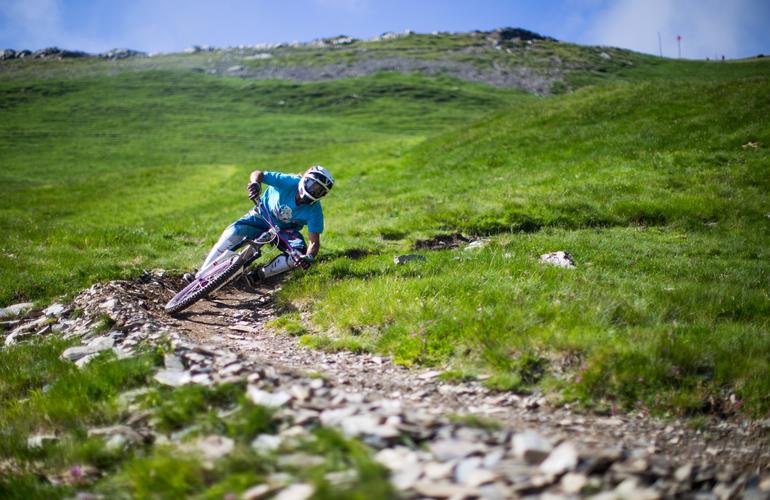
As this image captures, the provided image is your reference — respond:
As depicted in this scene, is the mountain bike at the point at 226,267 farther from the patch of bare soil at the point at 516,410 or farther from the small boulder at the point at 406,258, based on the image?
the small boulder at the point at 406,258

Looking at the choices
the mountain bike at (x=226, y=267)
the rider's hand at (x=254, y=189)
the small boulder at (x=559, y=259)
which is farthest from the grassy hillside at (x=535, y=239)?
the rider's hand at (x=254, y=189)

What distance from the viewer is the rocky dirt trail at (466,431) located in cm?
435

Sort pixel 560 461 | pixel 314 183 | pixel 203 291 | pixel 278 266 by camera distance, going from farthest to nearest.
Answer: pixel 278 266
pixel 314 183
pixel 203 291
pixel 560 461

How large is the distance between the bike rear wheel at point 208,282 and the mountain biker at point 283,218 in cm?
62

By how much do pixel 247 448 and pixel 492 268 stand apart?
26.0 ft

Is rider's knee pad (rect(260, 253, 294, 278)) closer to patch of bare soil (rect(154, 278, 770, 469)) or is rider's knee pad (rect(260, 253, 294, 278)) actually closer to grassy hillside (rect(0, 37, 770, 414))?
grassy hillside (rect(0, 37, 770, 414))

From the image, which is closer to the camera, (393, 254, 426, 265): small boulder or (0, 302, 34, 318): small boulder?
(0, 302, 34, 318): small boulder

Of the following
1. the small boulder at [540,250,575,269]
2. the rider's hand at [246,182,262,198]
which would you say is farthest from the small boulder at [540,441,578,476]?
the rider's hand at [246,182,262,198]

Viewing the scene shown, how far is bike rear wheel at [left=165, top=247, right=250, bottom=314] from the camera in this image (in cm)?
1124

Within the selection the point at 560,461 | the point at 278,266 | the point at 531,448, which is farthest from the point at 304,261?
the point at 560,461

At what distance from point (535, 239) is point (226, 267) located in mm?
8821

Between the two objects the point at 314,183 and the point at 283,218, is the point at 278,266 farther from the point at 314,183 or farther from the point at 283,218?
the point at 314,183

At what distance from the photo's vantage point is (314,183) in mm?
12125

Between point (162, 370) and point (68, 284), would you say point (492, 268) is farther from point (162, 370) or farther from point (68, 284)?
point (68, 284)
